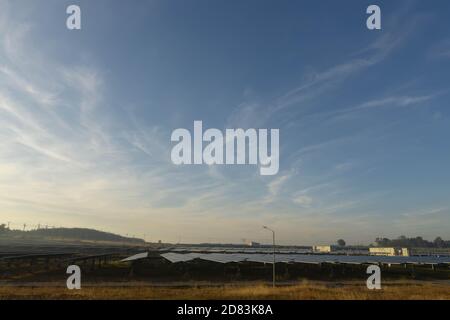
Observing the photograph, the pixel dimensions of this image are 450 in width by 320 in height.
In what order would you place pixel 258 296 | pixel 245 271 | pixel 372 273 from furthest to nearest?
pixel 245 271 → pixel 372 273 → pixel 258 296
